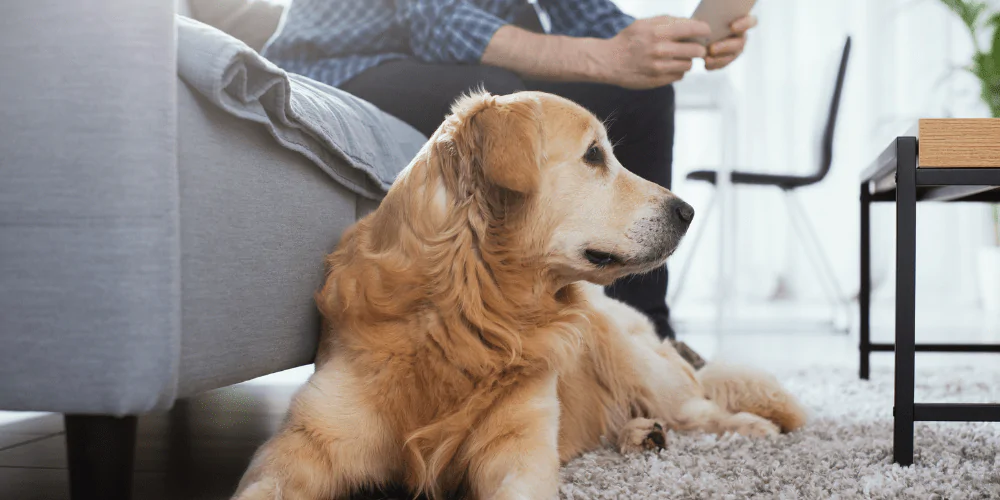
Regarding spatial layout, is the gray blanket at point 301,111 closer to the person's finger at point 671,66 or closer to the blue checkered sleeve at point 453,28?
the blue checkered sleeve at point 453,28

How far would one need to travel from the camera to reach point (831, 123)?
4.24m

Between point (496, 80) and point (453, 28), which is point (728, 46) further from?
point (453, 28)

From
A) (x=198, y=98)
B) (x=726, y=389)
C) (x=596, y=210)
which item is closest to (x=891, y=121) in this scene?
(x=726, y=389)

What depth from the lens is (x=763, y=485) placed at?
3.91ft

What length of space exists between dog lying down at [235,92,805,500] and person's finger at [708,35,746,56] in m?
0.64

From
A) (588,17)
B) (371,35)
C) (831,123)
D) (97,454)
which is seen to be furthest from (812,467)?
(831,123)

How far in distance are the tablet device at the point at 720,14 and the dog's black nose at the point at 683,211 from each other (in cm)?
61

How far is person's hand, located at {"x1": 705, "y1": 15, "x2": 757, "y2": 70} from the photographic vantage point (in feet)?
5.85

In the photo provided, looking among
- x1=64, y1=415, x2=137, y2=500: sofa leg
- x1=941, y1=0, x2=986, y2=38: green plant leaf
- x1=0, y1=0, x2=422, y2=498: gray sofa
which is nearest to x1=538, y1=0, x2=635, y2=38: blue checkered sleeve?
x1=0, y1=0, x2=422, y2=498: gray sofa

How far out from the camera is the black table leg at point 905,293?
127 cm

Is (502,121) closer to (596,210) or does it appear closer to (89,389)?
(596,210)

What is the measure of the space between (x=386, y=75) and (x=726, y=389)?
1.09 m

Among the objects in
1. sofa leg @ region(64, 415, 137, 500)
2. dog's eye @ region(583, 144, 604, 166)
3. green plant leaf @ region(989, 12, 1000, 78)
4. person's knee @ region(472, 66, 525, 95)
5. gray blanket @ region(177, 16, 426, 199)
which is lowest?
sofa leg @ region(64, 415, 137, 500)

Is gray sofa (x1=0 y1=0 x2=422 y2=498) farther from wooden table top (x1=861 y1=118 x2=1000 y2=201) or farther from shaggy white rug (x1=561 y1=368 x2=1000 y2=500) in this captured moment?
wooden table top (x1=861 y1=118 x2=1000 y2=201)
